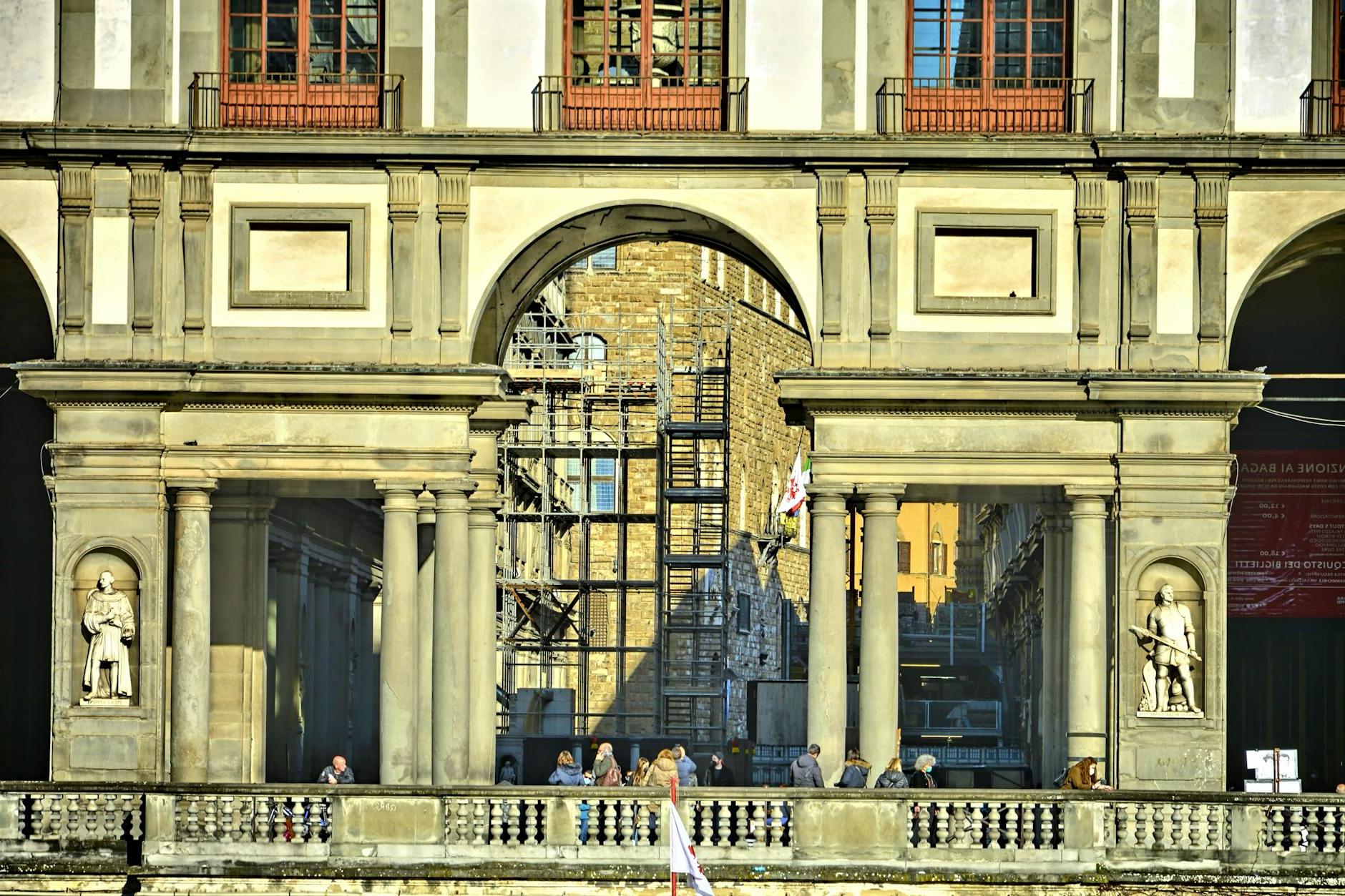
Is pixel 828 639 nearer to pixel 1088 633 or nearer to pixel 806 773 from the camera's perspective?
pixel 806 773

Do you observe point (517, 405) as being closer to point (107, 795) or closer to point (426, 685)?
point (426, 685)

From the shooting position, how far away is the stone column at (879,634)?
157 ft

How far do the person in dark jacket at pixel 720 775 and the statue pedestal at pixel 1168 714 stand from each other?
21.4 feet

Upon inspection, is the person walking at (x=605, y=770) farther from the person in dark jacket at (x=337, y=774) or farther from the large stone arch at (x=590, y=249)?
the large stone arch at (x=590, y=249)

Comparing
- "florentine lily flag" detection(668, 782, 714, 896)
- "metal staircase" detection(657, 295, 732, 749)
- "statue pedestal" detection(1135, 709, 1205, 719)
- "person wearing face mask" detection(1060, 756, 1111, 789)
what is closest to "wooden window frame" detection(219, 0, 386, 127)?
"florentine lily flag" detection(668, 782, 714, 896)

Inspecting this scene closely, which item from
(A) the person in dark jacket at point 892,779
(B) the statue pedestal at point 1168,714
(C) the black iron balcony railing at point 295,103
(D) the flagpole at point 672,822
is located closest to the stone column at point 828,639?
(A) the person in dark jacket at point 892,779

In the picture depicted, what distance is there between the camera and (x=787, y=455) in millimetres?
108000

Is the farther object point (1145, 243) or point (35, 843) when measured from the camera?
point (1145, 243)

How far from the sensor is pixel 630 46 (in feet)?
168

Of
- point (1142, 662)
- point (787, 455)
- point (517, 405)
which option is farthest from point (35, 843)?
point (787, 455)

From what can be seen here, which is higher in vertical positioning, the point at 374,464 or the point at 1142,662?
the point at 374,464

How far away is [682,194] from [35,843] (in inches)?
573

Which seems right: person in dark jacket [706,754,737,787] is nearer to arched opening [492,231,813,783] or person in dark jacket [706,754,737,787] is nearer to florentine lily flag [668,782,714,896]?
arched opening [492,231,813,783]

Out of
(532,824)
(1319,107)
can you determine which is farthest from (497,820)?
(1319,107)
